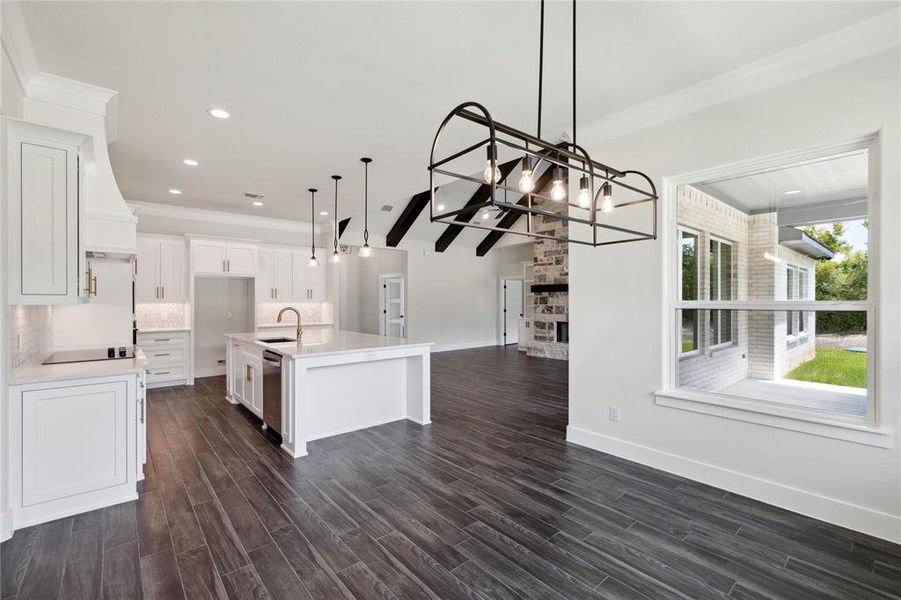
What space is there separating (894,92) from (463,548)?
11.1ft

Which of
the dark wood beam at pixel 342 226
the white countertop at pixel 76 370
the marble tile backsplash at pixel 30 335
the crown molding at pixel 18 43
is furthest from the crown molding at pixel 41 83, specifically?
the dark wood beam at pixel 342 226

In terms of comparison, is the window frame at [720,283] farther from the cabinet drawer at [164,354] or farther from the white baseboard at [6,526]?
the cabinet drawer at [164,354]

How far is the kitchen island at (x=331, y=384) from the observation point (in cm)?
356

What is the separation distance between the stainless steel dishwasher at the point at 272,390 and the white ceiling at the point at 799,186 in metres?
3.85

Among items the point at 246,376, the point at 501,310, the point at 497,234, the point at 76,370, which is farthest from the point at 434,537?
the point at 501,310

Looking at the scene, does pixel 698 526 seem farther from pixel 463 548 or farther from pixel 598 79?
pixel 598 79

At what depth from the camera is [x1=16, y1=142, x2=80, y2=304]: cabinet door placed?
2.29 meters

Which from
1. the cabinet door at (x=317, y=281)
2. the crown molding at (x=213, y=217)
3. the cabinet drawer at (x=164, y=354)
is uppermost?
the crown molding at (x=213, y=217)

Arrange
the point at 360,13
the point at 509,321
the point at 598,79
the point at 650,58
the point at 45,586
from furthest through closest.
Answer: the point at 509,321 → the point at 598,79 → the point at 650,58 → the point at 360,13 → the point at 45,586

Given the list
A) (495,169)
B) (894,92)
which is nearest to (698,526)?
(495,169)

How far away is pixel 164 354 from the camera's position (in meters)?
6.17

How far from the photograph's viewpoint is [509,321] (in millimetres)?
12023

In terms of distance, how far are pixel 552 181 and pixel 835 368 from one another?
2116 millimetres

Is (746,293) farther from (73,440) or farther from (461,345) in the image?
(461,345)
